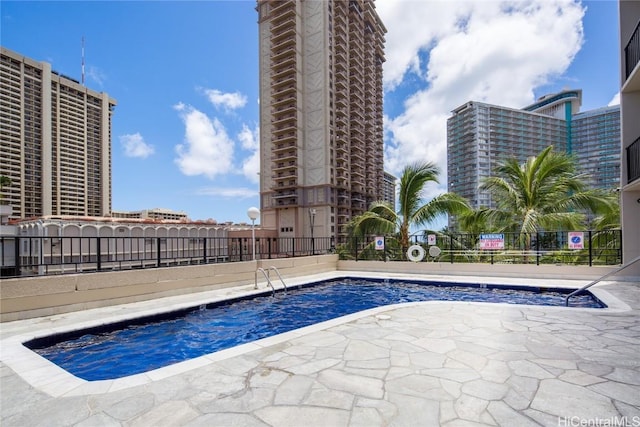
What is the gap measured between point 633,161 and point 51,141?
233ft

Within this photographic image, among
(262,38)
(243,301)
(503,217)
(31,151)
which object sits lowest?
(243,301)

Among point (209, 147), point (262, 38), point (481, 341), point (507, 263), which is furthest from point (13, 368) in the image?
point (262, 38)

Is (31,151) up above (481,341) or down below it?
above

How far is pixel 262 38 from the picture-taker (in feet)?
160

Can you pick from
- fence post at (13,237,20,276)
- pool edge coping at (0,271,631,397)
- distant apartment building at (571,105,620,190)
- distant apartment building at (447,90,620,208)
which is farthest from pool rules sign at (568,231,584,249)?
fence post at (13,237,20,276)

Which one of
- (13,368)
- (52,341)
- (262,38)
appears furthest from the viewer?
(262,38)

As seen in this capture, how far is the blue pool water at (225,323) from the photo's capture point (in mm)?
4074

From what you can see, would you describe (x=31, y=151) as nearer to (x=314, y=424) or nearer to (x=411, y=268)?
(x=411, y=268)

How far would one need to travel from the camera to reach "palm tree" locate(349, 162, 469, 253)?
38.2 feet

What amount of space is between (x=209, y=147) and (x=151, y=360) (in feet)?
53.5

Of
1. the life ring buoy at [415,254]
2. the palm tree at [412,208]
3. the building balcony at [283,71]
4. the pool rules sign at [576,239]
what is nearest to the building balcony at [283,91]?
the building balcony at [283,71]

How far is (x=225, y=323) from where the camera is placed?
19.0 ft

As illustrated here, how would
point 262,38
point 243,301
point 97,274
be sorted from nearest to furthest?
point 97,274 < point 243,301 < point 262,38

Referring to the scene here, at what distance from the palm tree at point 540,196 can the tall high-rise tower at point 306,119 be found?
101ft
